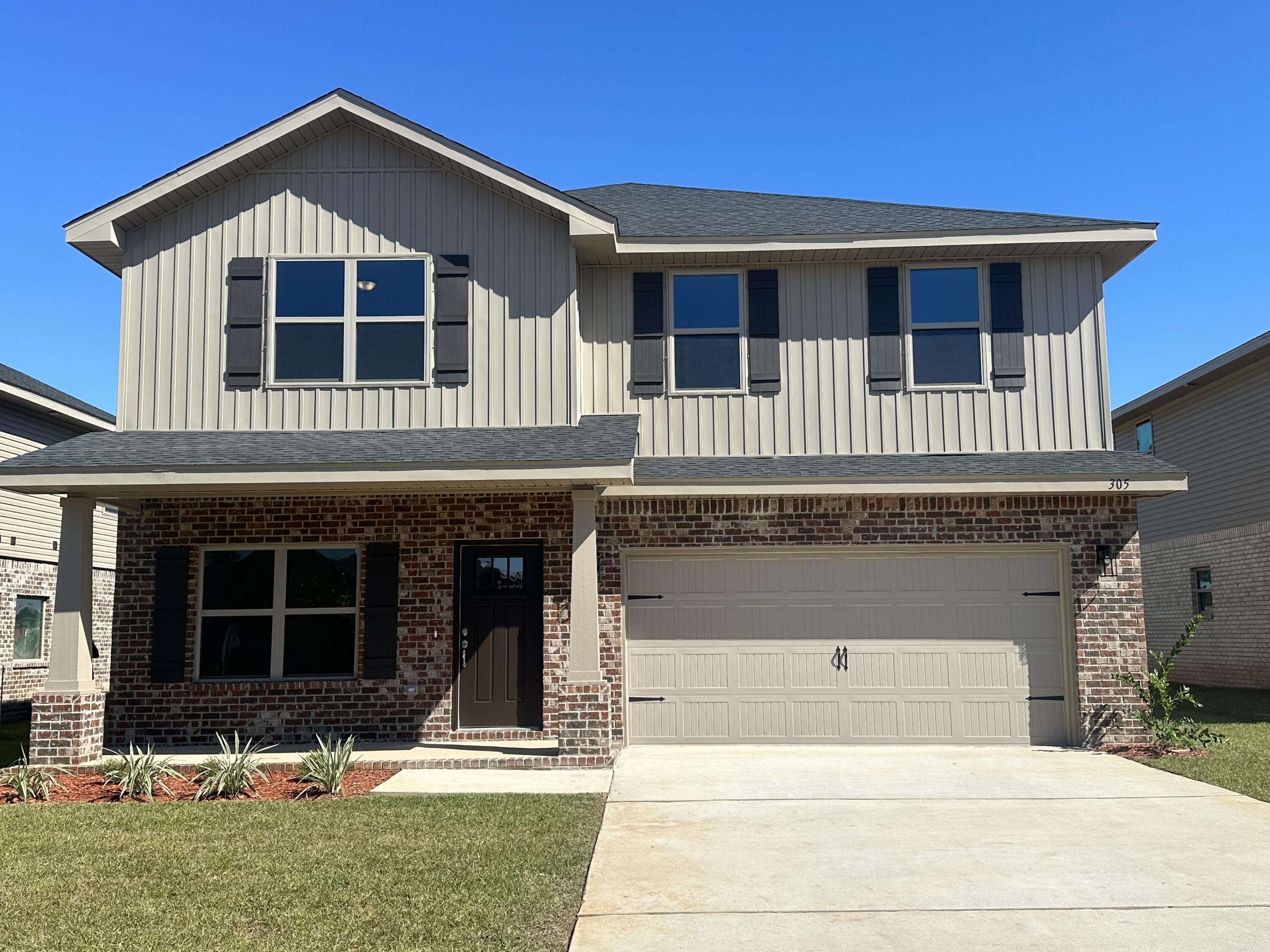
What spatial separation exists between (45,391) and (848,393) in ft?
43.5

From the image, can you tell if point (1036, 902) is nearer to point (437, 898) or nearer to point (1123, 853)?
point (1123, 853)

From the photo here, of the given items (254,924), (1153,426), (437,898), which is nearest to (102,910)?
(254,924)

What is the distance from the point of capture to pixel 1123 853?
6875 mm

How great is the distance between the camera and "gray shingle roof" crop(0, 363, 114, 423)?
1689cm

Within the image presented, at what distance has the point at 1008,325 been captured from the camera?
40.5 ft

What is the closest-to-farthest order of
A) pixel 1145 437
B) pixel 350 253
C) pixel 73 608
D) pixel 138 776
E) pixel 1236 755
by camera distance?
1. pixel 138 776
2. pixel 73 608
3. pixel 1236 755
4. pixel 350 253
5. pixel 1145 437

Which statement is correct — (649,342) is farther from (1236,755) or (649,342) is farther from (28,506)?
(28,506)

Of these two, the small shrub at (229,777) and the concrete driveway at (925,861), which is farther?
the small shrub at (229,777)

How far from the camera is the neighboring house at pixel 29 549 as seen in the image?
16406 millimetres

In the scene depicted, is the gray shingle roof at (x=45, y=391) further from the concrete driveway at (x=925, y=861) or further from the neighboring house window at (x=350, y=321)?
the concrete driveway at (x=925, y=861)

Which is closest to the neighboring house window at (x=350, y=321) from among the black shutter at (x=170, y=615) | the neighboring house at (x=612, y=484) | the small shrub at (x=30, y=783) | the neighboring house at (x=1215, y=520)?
the neighboring house at (x=612, y=484)

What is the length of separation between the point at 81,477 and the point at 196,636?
2623 mm

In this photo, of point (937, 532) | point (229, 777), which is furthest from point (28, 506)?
point (937, 532)

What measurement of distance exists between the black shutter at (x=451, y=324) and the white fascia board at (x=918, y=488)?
2.08m
